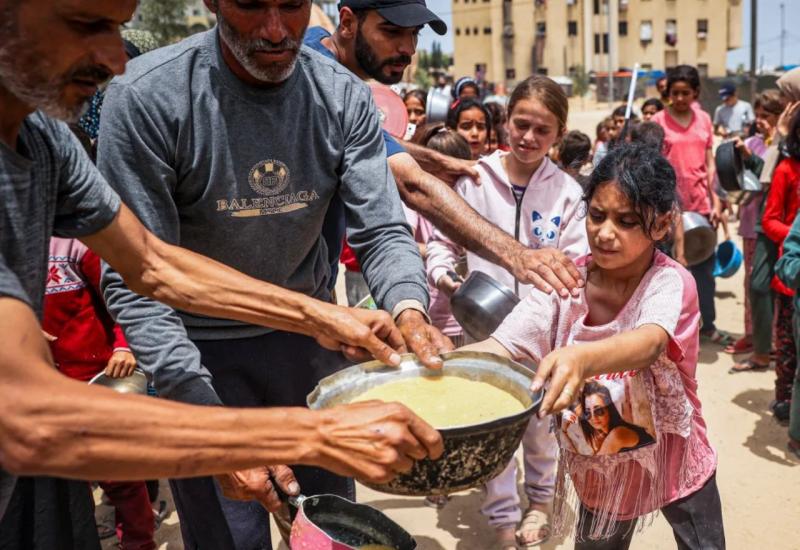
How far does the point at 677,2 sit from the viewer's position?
56.7 metres

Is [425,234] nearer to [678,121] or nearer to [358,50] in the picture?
[358,50]

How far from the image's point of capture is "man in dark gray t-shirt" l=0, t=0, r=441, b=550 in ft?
3.90

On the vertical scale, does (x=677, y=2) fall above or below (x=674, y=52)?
above

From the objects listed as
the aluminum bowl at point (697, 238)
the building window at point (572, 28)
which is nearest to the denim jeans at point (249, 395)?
the aluminum bowl at point (697, 238)

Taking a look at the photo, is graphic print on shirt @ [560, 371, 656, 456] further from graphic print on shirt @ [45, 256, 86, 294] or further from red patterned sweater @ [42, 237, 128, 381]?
graphic print on shirt @ [45, 256, 86, 294]

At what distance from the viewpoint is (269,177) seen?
2180 mm

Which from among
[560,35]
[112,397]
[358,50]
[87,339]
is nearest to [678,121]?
[358,50]

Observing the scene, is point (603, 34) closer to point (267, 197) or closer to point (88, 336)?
point (88, 336)

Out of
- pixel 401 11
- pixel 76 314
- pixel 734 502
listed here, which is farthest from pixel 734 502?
pixel 76 314

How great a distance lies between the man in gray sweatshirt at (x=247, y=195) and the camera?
2.02 m

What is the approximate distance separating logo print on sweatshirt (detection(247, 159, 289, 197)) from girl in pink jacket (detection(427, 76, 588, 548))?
4.96 feet

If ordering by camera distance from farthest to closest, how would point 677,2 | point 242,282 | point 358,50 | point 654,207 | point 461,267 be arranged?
point 677,2 → point 461,267 → point 358,50 → point 654,207 → point 242,282

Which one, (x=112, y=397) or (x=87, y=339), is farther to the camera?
(x=87, y=339)

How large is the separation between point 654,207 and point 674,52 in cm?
6059
